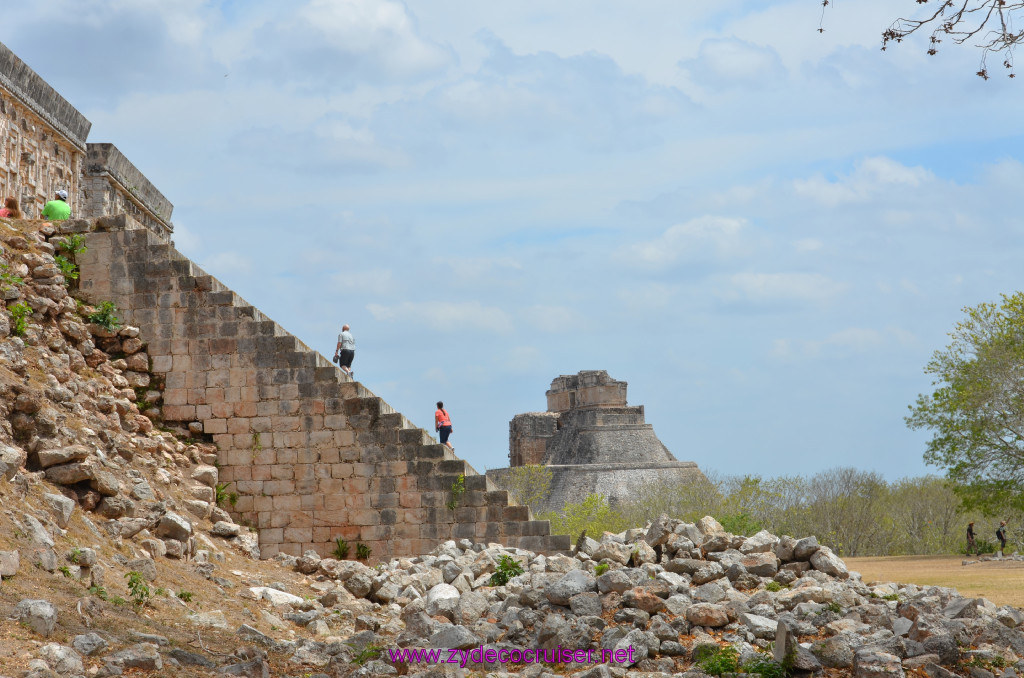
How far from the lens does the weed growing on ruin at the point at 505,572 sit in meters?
10.8

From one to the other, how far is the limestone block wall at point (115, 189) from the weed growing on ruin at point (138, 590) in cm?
835

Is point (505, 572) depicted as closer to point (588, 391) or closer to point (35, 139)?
point (35, 139)

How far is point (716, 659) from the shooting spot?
24.3ft

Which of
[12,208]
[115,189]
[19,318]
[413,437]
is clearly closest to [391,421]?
[413,437]

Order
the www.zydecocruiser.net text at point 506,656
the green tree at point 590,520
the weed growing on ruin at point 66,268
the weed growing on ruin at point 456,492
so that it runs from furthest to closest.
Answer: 1. the green tree at point 590,520
2. the weed growing on ruin at point 66,268
3. the weed growing on ruin at point 456,492
4. the www.zydecocruiser.net text at point 506,656

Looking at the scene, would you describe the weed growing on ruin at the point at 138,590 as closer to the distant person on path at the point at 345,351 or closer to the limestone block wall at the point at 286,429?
the limestone block wall at the point at 286,429

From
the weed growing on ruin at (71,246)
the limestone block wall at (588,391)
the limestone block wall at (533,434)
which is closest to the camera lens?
the weed growing on ruin at (71,246)

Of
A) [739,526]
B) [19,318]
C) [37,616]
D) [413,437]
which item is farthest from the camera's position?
[739,526]

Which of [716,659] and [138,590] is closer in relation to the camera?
[716,659]

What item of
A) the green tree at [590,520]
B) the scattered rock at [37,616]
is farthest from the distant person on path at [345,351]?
the green tree at [590,520]

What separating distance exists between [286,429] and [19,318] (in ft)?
10.1

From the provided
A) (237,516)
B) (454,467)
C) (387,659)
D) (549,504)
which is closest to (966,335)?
(549,504)

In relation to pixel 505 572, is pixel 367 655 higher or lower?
lower

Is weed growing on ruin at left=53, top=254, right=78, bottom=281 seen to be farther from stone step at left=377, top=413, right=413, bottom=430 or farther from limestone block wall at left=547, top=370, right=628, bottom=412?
limestone block wall at left=547, top=370, right=628, bottom=412
